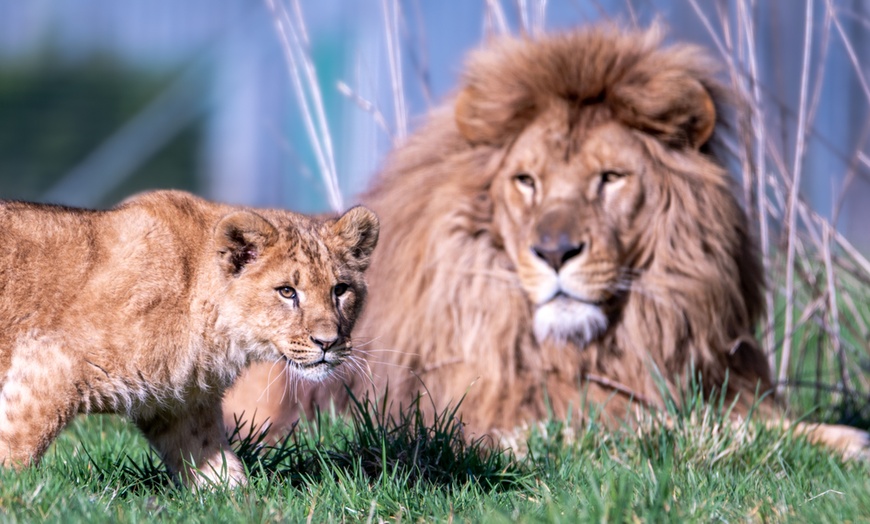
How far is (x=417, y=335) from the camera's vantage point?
170 inches

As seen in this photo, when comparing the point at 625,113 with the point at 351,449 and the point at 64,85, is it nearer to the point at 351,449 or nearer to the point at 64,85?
the point at 351,449

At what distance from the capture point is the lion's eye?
4184mm

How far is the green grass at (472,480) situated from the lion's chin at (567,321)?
418mm

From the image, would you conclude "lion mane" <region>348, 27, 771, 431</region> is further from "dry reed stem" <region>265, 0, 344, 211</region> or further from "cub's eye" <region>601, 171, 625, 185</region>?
"dry reed stem" <region>265, 0, 344, 211</region>

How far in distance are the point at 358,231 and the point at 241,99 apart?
1071 cm

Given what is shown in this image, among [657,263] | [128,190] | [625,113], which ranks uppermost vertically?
[625,113]

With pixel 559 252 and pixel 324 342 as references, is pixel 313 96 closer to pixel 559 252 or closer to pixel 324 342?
pixel 559 252

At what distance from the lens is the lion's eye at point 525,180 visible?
4184 millimetres

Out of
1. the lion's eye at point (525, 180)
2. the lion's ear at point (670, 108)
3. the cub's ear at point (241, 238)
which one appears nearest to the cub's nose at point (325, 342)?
the cub's ear at point (241, 238)

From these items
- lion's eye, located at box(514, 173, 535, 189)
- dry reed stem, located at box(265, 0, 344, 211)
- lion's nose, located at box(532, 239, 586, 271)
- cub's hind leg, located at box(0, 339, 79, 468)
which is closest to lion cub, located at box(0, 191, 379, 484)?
cub's hind leg, located at box(0, 339, 79, 468)

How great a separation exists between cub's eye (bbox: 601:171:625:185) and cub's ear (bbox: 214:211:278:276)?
5.23 ft

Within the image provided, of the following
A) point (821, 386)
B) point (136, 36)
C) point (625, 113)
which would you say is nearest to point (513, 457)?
point (625, 113)

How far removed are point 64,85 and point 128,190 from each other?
2.92 meters

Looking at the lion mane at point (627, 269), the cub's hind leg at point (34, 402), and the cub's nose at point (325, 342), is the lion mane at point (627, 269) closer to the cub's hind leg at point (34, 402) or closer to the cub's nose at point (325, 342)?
the cub's nose at point (325, 342)
